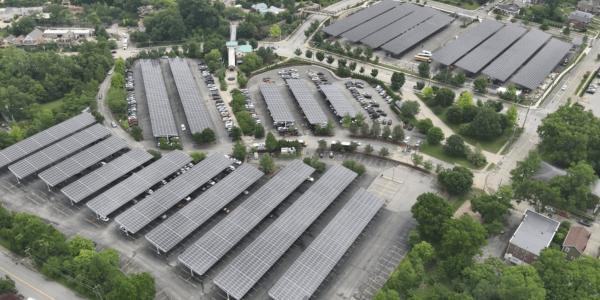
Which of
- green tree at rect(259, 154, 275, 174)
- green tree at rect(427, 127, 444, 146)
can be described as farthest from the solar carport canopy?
green tree at rect(259, 154, 275, 174)

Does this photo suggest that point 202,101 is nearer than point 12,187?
No

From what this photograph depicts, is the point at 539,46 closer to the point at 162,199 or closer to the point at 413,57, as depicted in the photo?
the point at 413,57

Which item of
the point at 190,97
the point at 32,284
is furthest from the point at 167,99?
the point at 32,284

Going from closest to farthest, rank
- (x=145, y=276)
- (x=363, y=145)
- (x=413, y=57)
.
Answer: (x=145, y=276) < (x=363, y=145) < (x=413, y=57)

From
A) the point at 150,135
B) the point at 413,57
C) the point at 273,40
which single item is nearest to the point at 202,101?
the point at 150,135

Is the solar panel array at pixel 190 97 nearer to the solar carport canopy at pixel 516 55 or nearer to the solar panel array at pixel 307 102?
the solar panel array at pixel 307 102

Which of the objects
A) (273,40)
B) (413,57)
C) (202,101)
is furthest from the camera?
(273,40)

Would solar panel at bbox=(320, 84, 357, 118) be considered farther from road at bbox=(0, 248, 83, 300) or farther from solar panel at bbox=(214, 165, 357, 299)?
road at bbox=(0, 248, 83, 300)
